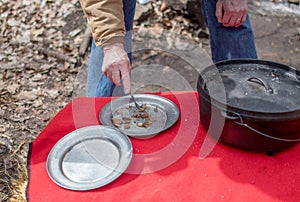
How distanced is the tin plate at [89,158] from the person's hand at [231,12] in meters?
0.87

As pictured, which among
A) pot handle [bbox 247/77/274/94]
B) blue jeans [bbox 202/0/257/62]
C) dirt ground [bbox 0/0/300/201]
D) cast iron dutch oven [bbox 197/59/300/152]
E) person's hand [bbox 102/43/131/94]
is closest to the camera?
cast iron dutch oven [bbox 197/59/300/152]

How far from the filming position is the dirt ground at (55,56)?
257 cm

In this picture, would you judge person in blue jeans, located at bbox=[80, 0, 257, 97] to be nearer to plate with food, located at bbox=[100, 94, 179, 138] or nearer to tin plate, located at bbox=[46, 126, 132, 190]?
plate with food, located at bbox=[100, 94, 179, 138]

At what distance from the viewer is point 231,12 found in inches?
75.0

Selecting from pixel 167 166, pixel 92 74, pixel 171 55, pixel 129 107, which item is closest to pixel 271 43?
pixel 171 55

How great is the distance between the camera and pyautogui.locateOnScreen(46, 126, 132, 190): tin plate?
131 centimetres

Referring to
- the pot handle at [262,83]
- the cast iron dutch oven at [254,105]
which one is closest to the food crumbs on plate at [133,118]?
the cast iron dutch oven at [254,105]

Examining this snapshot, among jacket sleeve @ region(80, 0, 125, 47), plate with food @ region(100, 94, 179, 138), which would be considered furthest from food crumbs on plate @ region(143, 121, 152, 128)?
jacket sleeve @ region(80, 0, 125, 47)

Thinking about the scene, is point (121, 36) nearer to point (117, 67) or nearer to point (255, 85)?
point (117, 67)

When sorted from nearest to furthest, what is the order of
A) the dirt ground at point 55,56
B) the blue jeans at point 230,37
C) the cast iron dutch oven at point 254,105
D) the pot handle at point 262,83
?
the cast iron dutch oven at point 254,105
the pot handle at point 262,83
the blue jeans at point 230,37
the dirt ground at point 55,56

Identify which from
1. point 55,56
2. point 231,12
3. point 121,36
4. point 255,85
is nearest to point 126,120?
point 121,36

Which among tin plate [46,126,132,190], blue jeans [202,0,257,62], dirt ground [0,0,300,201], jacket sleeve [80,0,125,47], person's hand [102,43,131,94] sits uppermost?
jacket sleeve [80,0,125,47]

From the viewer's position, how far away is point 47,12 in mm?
3781

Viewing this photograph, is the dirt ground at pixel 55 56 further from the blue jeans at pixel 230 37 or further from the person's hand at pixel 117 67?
the person's hand at pixel 117 67
